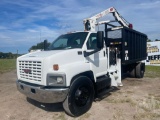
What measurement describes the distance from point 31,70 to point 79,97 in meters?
1.56

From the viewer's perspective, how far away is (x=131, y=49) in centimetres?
905

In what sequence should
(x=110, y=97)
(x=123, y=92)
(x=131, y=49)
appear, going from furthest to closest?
1. (x=131, y=49)
2. (x=123, y=92)
3. (x=110, y=97)

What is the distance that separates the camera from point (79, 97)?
5.20 m

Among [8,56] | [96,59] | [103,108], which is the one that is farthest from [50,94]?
[8,56]

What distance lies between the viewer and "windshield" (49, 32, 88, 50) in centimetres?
604

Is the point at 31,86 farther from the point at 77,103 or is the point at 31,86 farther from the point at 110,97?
the point at 110,97

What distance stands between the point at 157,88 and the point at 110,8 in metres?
4.52

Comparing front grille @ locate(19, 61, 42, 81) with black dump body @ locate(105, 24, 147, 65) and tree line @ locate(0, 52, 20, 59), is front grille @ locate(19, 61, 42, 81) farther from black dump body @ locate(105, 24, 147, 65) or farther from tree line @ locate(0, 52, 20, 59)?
tree line @ locate(0, 52, 20, 59)

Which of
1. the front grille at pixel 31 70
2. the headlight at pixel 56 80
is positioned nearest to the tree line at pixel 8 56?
the front grille at pixel 31 70

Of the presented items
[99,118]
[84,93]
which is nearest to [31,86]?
[84,93]

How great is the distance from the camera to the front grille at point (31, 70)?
4949 mm

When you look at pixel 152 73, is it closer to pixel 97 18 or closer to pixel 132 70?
pixel 132 70

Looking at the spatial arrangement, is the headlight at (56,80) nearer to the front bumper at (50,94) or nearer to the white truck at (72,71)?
the white truck at (72,71)

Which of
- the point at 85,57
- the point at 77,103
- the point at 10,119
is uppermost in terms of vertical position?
the point at 85,57
